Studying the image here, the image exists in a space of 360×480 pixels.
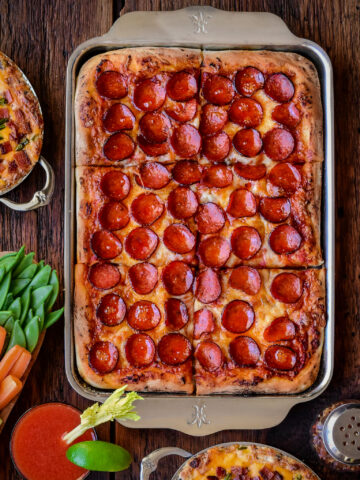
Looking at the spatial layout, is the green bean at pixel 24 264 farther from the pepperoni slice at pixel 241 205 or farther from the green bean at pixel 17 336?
the pepperoni slice at pixel 241 205

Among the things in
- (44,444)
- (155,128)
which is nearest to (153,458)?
(44,444)

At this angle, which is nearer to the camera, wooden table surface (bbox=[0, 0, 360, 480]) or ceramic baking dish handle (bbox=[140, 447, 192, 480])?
ceramic baking dish handle (bbox=[140, 447, 192, 480])

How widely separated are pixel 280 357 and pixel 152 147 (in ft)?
5.16

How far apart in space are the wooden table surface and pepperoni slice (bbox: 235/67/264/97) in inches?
21.9

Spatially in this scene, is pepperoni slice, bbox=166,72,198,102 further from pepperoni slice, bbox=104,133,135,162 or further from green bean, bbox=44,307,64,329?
green bean, bbox=44,307,64,329

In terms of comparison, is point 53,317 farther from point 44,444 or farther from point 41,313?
point 44,444

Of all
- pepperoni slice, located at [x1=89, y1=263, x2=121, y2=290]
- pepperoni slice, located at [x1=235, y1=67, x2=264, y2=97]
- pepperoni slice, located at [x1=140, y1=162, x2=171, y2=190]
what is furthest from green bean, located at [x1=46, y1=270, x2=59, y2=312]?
pepperoni slice, located at [x1=235, y1=67, x2=264, y2=97]

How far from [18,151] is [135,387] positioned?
5.61 feet

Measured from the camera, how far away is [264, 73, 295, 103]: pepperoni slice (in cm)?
389

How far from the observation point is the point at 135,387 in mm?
3811

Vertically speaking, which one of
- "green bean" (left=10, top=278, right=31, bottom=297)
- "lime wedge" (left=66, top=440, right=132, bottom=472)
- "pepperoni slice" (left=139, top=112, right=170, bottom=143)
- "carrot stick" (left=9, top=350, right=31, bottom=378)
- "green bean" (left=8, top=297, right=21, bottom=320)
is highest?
"pepperoni slice" (left=139, top=112, right=170, bottom=143)

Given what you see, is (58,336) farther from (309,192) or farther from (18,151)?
(309,192)

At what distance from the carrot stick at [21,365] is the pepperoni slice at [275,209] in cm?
176

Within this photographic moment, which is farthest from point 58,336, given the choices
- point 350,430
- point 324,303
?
point 350,430
